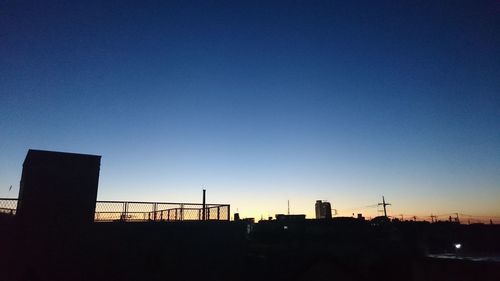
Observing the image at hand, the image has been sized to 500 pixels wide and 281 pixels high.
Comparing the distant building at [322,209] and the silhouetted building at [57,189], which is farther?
the distant building at [322,209]

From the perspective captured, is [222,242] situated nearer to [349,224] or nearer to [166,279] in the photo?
[166,279]

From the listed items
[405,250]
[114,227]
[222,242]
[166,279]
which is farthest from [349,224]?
[114,227]

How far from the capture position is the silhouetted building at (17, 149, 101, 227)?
2100 centimetres

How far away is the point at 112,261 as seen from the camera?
72.2 ft

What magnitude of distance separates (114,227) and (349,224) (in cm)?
4016

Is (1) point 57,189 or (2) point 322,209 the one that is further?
(2) point 322,209

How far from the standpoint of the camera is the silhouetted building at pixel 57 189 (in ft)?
68.9

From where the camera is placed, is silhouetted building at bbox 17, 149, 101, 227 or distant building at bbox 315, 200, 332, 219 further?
distant building at bbox 315, 200, 332, 219

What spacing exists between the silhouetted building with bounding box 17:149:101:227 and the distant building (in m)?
80.4

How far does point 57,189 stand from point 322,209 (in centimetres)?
9276

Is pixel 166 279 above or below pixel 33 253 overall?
below

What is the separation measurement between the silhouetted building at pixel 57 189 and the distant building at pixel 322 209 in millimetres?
80379

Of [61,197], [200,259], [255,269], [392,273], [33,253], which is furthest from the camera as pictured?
[392,273]

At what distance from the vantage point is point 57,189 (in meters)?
21.7
